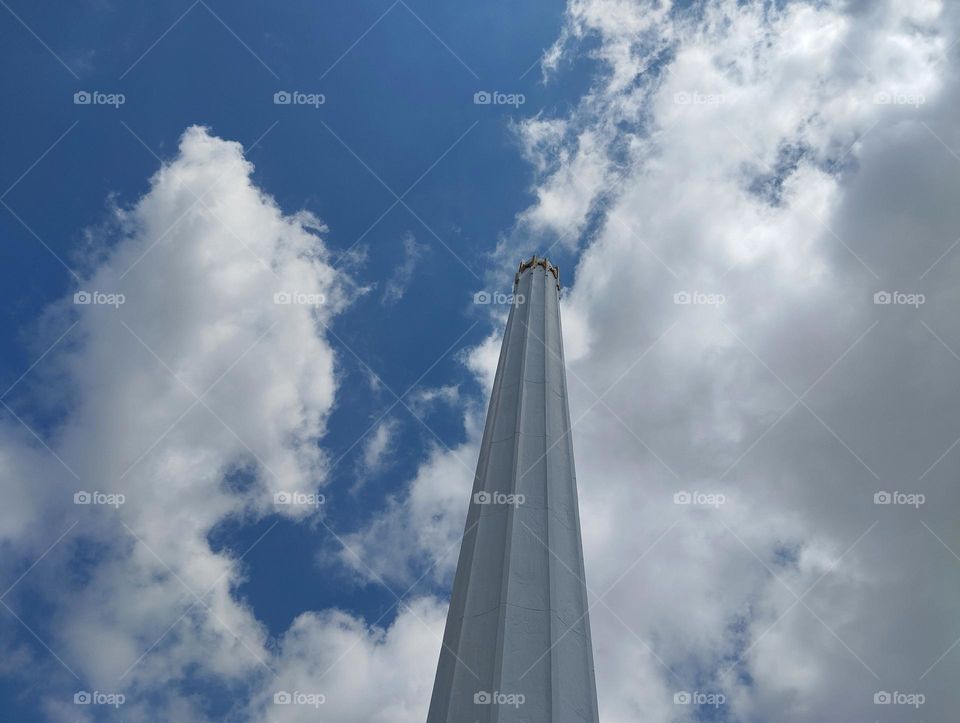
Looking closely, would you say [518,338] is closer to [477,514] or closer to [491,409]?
[491,409]

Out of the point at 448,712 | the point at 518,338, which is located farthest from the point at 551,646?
the point at 518,338

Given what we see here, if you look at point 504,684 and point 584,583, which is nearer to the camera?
point 504,684

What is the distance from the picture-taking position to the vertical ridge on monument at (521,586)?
16750 mm

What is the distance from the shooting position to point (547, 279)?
42719 millimetres

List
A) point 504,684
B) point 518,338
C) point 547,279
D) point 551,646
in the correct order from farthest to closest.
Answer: point 547,279 → point 518,338 → point 551,646 → point 504,684

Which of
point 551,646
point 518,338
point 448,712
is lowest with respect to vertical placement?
point 448,712

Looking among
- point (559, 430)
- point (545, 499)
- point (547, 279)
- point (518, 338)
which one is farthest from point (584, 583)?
point (547, 279)

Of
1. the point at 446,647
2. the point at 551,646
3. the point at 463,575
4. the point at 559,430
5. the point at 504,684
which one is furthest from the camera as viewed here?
the point at 559,430

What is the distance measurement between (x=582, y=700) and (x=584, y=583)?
4407 millimetres

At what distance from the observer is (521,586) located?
19547 millimetres

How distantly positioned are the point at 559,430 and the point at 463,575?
315 inches

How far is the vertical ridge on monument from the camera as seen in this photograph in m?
16.8

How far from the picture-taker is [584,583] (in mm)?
20906

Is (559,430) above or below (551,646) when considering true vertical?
above
